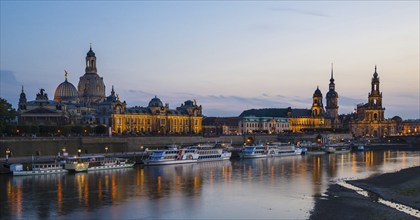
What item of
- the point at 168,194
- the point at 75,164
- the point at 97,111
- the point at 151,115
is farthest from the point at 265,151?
the point at 168,194

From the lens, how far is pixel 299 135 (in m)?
143

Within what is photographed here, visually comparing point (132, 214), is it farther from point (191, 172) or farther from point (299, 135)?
point (299, 135)

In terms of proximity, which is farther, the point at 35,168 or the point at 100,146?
the point at 100,146

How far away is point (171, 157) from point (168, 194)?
102 ft

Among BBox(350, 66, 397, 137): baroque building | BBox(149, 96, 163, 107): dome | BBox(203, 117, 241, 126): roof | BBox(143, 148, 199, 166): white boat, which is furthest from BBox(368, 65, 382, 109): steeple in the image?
BBox(143, 148, 199, 166): white boat

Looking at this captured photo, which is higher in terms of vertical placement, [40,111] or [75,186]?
[40,111]

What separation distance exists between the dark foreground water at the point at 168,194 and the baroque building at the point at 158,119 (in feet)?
193

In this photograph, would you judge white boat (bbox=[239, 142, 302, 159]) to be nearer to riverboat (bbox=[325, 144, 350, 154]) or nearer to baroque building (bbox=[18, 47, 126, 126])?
riverboat (bbox=[325, 144, 350, 154])

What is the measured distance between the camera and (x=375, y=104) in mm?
190000

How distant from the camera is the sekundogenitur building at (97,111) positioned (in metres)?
113

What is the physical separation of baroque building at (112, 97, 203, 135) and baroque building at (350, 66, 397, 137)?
69705 mm

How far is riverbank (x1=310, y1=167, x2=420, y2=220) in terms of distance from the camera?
110ft

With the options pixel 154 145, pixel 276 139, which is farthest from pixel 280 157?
pixel 276 139

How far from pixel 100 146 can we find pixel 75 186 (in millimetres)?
36415
